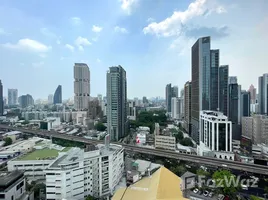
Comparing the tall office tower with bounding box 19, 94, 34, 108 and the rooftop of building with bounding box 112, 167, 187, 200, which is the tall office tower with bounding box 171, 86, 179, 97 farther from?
the tall office tower with bounding box 19, 94, 34, 108

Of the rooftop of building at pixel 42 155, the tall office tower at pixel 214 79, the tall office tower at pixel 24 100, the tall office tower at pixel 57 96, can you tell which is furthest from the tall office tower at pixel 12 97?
the tall office tower at pixel 214 79

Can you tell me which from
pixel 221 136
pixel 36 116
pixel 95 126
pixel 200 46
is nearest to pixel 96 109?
pixel 95 126

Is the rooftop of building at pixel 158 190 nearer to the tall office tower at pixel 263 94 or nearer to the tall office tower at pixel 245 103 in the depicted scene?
the tall office tower at pixel 245 103

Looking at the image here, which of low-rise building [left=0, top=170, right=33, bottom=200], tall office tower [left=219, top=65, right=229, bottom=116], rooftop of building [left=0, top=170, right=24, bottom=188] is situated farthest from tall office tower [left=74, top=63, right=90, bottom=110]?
low-rise building [left=0, top=170, right=33, bottom=200]

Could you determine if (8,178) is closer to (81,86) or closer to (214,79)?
(214,79)

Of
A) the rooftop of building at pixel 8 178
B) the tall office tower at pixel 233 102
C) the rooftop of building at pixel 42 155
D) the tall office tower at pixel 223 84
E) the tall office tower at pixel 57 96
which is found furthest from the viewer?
the tall office tower at pixel 57 96

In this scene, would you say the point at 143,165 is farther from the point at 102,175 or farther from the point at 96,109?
the point at 96,109
